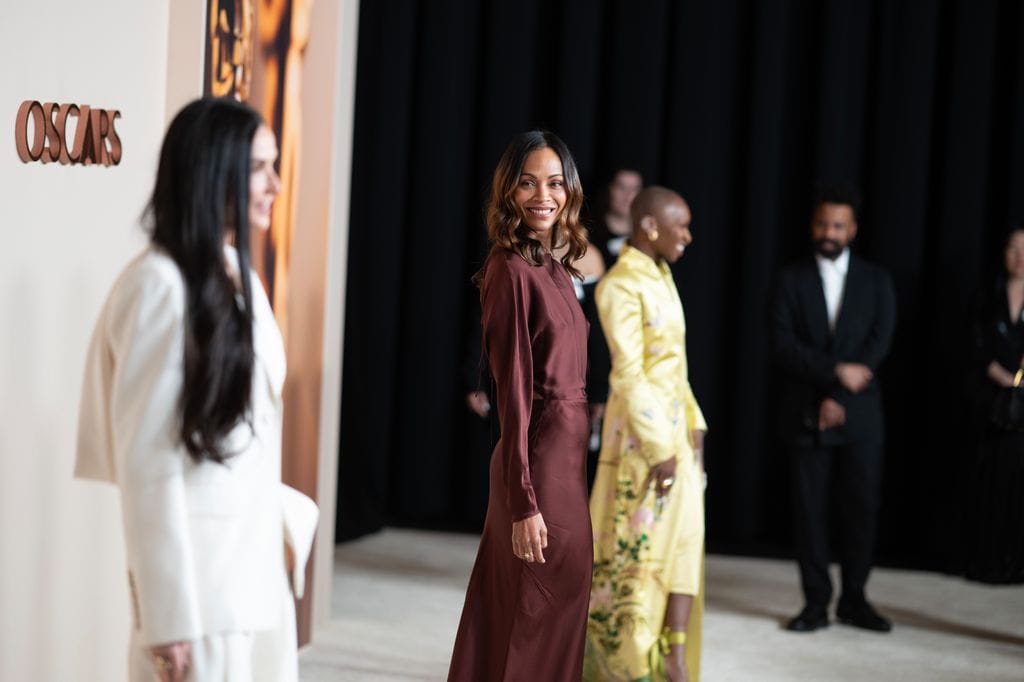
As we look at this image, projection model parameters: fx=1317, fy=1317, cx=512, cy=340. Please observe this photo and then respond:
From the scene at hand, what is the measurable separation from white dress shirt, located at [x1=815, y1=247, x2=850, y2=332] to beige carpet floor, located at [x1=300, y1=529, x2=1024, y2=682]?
3.95ft

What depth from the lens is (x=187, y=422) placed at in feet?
5.70

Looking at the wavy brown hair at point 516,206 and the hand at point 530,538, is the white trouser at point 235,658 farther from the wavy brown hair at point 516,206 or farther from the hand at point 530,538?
the wavy brown hair at point 516,206

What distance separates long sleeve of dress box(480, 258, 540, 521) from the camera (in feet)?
8.45

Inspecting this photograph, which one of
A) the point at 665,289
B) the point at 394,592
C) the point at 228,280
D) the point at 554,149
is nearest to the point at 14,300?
the point at 228,280

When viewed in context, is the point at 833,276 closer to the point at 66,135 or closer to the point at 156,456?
the point at 66,135

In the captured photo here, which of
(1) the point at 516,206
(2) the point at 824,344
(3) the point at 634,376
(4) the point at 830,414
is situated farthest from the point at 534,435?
(2) the point at 824,344

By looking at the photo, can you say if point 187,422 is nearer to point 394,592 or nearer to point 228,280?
point 228,280

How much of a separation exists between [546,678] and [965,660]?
7.49ft

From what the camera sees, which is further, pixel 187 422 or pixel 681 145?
pixel 681 145

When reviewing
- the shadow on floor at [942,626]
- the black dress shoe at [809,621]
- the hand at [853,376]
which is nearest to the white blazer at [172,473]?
the black dress shoe at [809,621]

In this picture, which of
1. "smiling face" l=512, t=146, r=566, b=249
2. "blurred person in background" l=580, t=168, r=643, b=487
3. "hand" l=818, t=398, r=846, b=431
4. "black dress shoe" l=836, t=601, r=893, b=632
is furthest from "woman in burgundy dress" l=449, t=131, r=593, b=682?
"black dress shoe" l=836, t=601, r=893, b=632

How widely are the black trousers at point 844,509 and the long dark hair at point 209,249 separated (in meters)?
3.38

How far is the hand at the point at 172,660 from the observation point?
1749 mm

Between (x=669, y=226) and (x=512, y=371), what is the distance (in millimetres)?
1122
